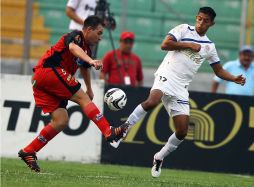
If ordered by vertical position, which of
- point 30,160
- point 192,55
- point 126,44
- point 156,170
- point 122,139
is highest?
point 192,55

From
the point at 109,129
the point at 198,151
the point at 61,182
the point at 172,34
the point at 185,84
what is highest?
the point at 172,34

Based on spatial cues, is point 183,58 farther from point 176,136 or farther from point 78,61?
point 78,61

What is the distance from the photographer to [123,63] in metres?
8.65

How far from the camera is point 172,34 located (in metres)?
5.97

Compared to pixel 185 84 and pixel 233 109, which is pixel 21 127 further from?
pixel 233 109

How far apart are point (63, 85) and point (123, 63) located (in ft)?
11.2

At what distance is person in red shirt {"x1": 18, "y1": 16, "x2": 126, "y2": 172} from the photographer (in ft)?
17.4

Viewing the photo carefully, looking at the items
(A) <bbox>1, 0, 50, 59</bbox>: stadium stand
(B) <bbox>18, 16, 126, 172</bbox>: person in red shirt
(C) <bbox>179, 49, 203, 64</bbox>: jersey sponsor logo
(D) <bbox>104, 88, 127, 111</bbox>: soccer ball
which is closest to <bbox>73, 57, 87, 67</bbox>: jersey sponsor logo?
(B) <bbox>18, 16, 126, 172</bbox>: person in red shirt

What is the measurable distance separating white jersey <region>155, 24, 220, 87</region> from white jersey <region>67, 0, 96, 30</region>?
260 cm

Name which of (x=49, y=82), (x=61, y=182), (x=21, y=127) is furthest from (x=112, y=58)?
(x=61, y=182)

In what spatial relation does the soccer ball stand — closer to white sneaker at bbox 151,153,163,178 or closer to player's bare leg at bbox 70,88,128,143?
player's bare leg at bbox 70,88,128,143

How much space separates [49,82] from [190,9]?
674 centimetres

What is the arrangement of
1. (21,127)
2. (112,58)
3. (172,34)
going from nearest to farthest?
1. (172,34)
2. (21,127)
3. (112,58)

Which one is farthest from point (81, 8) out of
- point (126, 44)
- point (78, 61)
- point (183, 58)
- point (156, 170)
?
point (156, 170)
